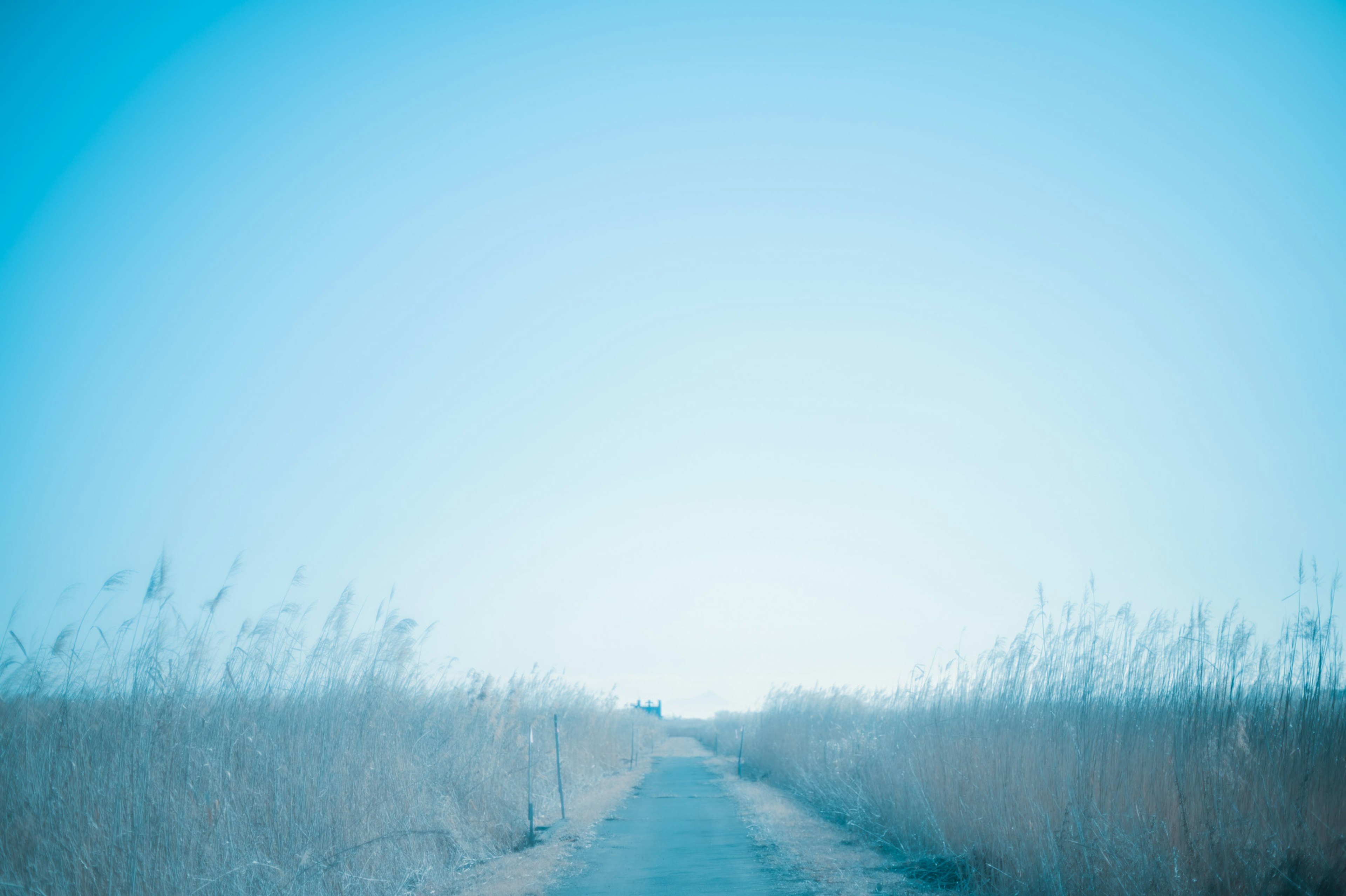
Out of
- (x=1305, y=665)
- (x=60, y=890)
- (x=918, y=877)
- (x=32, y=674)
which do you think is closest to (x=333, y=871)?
(x=60, y=890)

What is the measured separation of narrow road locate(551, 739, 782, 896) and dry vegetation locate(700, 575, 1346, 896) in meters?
2.56

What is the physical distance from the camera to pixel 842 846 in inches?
477

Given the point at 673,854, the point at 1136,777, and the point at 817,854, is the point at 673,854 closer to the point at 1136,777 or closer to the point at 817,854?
the point at 817,854

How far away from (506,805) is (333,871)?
6.20 m

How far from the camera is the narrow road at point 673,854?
902cm

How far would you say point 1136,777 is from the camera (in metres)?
7.33

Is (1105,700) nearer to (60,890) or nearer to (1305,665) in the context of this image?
(1305,665)

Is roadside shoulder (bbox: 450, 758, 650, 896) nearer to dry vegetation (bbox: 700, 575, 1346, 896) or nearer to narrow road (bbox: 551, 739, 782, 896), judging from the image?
narrow road (bbox: 551, 739, 782, 896)

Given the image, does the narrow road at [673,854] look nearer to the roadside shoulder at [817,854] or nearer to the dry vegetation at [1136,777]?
the roadside shoulder at [817,854]

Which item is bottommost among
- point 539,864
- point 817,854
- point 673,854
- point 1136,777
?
point 539,864

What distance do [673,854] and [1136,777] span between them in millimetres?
7097

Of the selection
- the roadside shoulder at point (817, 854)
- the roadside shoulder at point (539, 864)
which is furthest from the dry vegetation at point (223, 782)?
the roadside shoulder at point (817, 854)

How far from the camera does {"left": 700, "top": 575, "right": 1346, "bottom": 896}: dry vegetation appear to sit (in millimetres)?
5871

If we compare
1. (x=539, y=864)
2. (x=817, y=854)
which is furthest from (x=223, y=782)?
(x=817, y=854)
